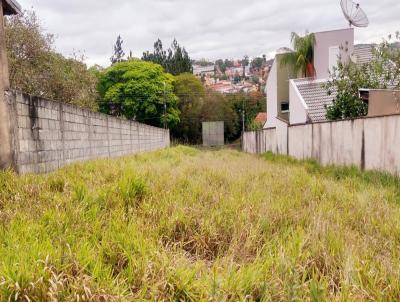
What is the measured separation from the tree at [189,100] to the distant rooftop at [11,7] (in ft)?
109

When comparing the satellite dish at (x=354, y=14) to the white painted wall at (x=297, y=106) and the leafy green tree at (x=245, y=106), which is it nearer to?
the white painted wall at (x=297, y=106)

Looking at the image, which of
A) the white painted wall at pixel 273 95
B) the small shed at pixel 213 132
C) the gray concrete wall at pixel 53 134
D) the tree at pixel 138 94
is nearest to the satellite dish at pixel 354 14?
the white painted wall at pixel 273 95

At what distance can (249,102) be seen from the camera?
43.9 m

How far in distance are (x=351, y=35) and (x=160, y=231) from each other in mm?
17843

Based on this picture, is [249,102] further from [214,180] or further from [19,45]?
[214,180]

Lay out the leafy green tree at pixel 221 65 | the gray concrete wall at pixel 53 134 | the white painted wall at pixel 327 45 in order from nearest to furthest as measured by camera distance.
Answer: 1. the gray concrete wall at pixel 53 134
2. the white painted wall at pixel 327 45
3. the leafy green tree at pixel 221 65

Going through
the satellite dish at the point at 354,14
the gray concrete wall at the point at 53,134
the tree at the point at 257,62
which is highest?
the tree at the point at 257,62

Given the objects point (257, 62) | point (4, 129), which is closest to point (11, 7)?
point (4, 129)

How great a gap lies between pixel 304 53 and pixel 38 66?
47.5ft

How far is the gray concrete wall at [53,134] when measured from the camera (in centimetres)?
459

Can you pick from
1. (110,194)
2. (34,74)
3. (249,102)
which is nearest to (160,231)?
(110,194)

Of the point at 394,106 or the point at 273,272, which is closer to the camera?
the point at 273,272

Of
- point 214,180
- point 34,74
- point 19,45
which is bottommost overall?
point 214,180

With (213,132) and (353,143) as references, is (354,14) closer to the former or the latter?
(353,143)
